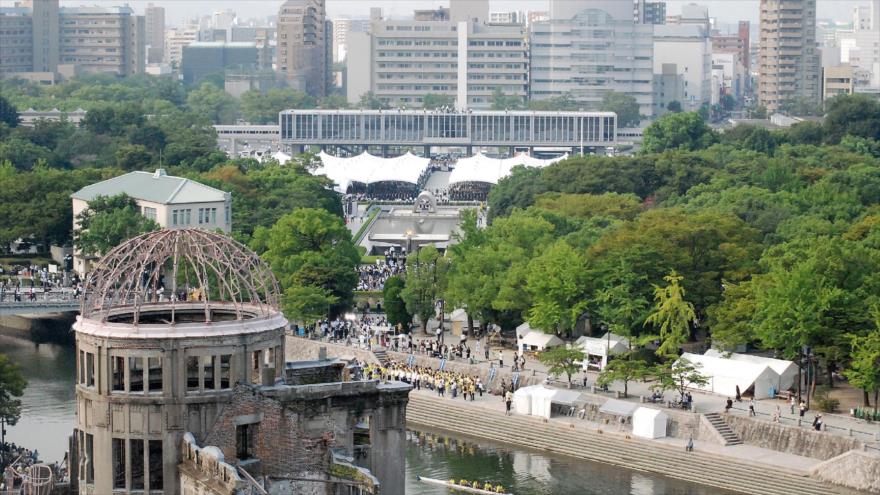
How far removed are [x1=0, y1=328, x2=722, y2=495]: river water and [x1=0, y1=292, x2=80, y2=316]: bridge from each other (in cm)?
1100

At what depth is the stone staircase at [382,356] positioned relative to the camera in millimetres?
79062

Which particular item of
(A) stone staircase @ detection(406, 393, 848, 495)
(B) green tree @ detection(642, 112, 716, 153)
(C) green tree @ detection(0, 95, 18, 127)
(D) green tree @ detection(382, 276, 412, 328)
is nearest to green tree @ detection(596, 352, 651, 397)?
(A) stone staircase @ detection(406, 393, 848, 495)

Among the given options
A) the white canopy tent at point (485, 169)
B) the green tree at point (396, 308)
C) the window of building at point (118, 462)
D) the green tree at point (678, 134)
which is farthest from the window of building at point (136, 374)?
the green tree at point (678, 134)

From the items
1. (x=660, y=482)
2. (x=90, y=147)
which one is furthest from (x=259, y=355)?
(x=90, y=147)

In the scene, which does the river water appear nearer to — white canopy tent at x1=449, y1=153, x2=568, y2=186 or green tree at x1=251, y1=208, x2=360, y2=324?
green tree at x1=251, y1=208, x2=360, y2=324

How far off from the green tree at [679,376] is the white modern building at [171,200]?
3713 centimetres

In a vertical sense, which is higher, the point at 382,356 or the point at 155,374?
the point at 155,374

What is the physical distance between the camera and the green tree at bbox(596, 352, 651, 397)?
7019cm

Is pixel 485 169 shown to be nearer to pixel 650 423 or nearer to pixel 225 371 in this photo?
pixel 650 423

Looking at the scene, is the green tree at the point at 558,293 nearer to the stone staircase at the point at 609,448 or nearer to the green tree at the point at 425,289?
the green tree at the point at 425,289

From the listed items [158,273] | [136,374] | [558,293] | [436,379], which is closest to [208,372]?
[136,374]

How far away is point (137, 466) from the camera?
137 feet

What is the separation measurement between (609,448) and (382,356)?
1571 cm

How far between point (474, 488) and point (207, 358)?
20.7 m
